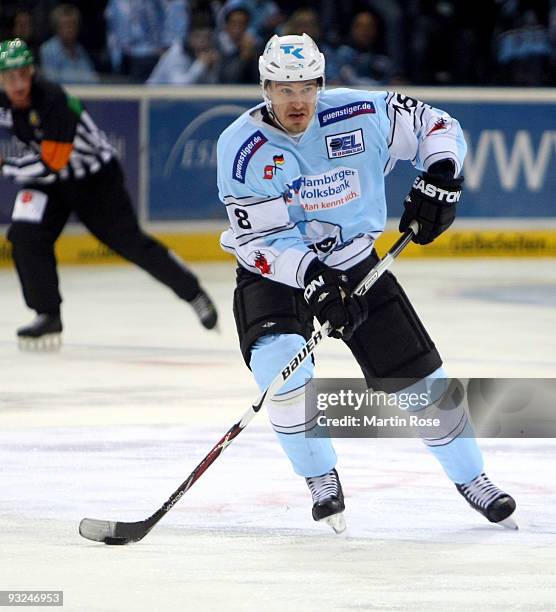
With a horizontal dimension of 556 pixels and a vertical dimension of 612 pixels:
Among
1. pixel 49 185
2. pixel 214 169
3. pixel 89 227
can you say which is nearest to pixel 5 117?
pixel 49 185

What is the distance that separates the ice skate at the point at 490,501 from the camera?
4273mm

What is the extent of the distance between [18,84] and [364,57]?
438 centimetres

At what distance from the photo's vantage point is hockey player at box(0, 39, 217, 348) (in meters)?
7.48

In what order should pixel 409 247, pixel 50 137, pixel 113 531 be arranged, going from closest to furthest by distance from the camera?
1. pixel 113 531
2. pixel 50 137
3. pixel 409 247

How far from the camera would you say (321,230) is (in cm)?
438

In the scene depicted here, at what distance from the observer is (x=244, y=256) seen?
14.2 ft

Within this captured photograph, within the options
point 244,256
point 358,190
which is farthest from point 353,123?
point 244,256

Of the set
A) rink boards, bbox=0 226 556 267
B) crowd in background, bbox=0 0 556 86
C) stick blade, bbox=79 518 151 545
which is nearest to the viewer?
stick blade, bbox=79 518 151 545

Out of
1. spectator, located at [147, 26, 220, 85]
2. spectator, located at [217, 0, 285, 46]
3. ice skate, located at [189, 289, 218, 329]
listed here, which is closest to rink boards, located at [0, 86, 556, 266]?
spectator, located at [147, 26, 220, 85]

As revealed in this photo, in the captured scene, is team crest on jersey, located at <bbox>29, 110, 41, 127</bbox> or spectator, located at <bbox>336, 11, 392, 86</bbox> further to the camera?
spectator, located at <bbox>336, 11, 392, 86</bbox>

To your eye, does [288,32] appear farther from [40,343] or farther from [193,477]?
[193,477]

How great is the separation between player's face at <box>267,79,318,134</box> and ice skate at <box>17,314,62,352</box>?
353cm

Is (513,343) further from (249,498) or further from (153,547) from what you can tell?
(153,547)

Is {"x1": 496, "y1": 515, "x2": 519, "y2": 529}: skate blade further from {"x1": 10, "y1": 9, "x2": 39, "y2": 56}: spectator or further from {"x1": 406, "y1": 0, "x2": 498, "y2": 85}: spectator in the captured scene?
{"x1": 406, "y1": 0, "x2": 498, "y2": 85}: spectator
